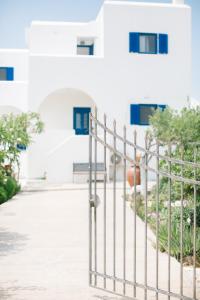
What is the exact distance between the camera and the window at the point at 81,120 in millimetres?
24531

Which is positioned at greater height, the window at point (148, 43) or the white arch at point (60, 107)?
the window at point (148, 43)

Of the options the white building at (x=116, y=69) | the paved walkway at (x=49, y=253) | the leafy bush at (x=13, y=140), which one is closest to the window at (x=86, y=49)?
the white building at (x=116, y=69)

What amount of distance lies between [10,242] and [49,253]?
1080mm

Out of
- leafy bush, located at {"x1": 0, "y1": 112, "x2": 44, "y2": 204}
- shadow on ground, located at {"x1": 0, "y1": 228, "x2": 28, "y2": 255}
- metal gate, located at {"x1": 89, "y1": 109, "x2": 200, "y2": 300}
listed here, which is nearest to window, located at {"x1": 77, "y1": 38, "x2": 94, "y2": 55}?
leafy bush, located at {"x1": 0, "y1": 112, "x2": 44, "y2": 204}

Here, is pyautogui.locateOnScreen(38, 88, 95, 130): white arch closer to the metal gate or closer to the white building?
the white building

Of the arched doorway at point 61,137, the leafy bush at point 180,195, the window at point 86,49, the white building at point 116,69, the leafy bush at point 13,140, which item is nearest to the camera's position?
the leafy bush at point 180,195

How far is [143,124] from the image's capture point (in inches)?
902

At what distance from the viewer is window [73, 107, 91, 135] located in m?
24.5

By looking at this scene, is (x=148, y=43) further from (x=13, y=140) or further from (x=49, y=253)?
(x=49, y=253)

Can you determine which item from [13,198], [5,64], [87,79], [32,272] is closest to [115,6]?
[87,79]

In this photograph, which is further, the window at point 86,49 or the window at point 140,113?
the window at point 86,49

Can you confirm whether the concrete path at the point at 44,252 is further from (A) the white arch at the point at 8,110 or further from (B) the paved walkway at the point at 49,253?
(A) the white arch at the point at 8,110

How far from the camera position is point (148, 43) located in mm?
23203

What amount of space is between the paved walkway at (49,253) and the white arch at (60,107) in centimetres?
1178
